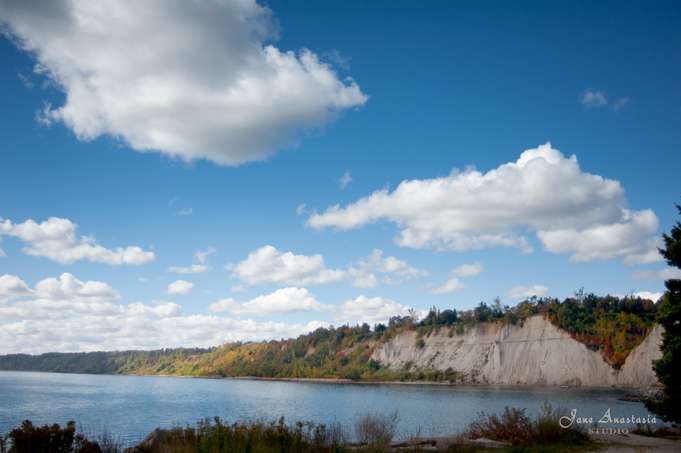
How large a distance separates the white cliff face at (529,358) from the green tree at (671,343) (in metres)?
57.5

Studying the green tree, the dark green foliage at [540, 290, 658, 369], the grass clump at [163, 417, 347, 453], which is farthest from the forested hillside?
the grass clump at [163, 417, 347, 453]

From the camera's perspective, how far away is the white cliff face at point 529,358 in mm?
74562

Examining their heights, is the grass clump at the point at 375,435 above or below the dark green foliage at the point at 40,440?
below

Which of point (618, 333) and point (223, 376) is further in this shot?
point (223, 376)

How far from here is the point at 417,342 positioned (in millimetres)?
119625

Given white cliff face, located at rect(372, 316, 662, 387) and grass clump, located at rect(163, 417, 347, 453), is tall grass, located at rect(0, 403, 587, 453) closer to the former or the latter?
grass clump, located at rect(163, 417, 347, 453)

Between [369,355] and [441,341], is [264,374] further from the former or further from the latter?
[441,341]

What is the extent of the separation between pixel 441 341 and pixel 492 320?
1605 cm

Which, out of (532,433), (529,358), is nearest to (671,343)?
(532,433)

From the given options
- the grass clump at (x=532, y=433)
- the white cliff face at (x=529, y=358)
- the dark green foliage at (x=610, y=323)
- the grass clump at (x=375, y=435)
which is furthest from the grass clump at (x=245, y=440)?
the dark green foliage at (x=610, y=323)

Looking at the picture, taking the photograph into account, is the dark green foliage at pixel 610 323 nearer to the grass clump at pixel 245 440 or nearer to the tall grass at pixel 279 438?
the tall grass at pixel 279 438

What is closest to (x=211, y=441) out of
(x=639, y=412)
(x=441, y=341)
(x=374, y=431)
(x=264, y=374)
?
(x=374, y=431)

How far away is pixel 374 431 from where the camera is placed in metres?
14.5

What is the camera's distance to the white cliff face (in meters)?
74.6
